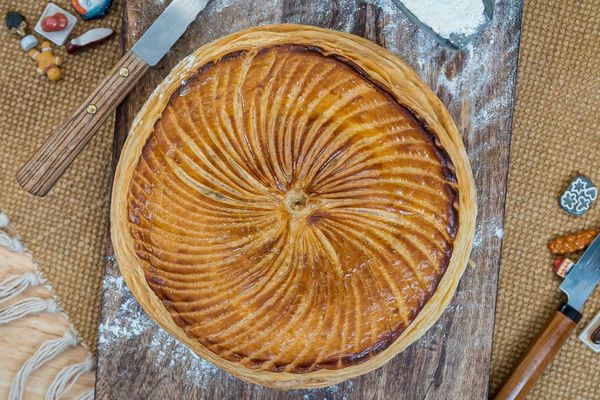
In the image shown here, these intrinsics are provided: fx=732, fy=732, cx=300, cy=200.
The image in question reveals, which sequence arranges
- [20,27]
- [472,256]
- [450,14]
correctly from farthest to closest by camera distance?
[20,27] < [472,256] < [450,14]

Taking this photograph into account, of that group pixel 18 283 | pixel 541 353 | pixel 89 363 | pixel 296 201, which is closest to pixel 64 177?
pixel 18 283

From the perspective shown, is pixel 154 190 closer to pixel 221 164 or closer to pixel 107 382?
pixel 221 164

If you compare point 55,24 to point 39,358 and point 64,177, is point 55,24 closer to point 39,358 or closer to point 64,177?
point 64,177

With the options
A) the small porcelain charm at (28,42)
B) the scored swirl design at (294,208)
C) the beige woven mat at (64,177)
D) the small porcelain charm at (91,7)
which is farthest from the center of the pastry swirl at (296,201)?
the small porcelain charm at (28,42)

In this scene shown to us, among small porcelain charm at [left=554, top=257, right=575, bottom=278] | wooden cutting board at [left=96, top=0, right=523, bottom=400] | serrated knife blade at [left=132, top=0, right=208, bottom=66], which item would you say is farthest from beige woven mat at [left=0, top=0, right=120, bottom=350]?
small porcelain charm at [left=554, top=257, right=575, bottom=278]

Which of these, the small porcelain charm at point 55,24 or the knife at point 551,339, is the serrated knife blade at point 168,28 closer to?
the small porcelain charm at point 55,24

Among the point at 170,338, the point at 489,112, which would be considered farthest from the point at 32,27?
the point at 489,112

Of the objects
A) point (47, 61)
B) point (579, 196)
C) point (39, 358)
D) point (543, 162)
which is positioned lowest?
point (39, 358)
